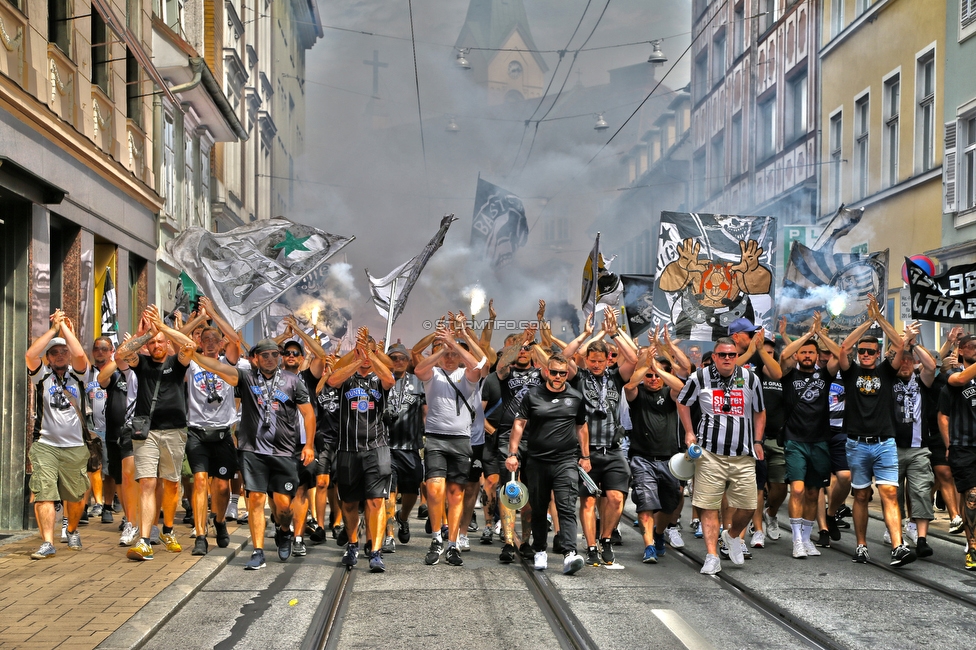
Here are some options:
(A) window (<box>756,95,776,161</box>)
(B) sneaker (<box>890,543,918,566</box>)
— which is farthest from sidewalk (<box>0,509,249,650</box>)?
(A) window (<box>756,95,776,161</box>)

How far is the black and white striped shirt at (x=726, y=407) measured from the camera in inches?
369

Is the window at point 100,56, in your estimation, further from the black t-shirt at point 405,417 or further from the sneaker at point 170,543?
the sneaker at point 170,543

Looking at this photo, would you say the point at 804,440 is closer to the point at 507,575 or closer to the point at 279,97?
the point at 507,575

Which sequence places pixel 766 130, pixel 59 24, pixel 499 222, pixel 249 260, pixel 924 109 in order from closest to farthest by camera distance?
pixel 249 260
pixel 59 24
pixel 924 109
pixel 499 222
pixel 766 130

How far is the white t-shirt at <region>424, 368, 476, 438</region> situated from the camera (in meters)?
9.91

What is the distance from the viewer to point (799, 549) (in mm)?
9930

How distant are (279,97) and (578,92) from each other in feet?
55.5

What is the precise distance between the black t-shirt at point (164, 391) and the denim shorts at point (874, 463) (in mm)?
5626

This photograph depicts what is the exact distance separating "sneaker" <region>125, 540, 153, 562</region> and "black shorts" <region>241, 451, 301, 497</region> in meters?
0.89

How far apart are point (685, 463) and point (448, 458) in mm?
1957

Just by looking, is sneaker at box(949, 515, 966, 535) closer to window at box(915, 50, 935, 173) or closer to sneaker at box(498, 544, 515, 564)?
sneaker at box(498, 544, 515, 564)

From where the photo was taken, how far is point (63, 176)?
13.2m

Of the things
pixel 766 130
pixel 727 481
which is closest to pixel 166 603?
pixel 727 481

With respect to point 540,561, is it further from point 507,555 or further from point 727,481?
point 727,481
